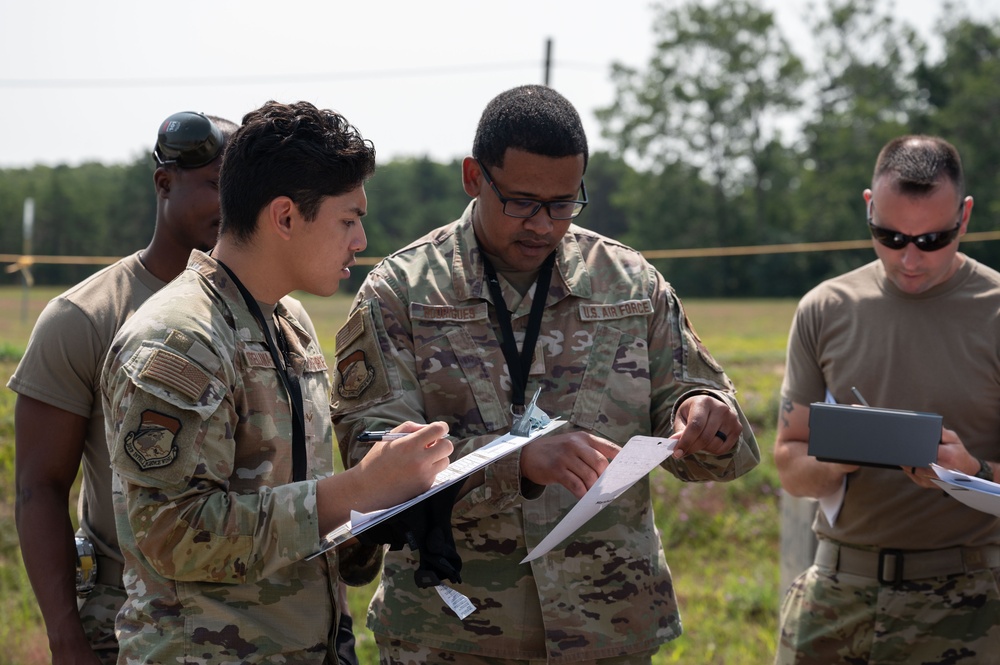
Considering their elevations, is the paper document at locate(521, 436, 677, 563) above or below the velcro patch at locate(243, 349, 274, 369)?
below

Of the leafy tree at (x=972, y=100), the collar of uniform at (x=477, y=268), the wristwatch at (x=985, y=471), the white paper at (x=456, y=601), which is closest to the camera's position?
the white paper at (x=456, y=601)

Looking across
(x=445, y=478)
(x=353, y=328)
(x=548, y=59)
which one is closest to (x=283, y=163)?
(x=353, y=328)

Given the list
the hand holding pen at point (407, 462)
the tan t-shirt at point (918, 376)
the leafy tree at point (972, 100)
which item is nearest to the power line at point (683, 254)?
the tan t-shirt at point (918, 376)

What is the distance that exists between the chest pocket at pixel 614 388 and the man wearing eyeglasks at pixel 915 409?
3.19ft

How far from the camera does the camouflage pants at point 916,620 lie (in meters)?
3.47

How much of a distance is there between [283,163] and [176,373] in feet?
1.72

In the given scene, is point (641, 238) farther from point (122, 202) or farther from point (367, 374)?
point (367, 374)

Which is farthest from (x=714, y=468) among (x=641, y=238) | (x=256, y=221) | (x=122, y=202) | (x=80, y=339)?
(x=641, y=238)

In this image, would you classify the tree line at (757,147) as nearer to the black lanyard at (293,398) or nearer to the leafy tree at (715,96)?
the leafy tree at (715,96)

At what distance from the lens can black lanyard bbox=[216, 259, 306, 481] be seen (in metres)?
2.27

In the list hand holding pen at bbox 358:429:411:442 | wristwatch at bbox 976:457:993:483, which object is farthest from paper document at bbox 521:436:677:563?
wristwatch at bbox 976:457:993:483

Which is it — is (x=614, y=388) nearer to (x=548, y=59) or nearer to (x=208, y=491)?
(x=208, y=491)

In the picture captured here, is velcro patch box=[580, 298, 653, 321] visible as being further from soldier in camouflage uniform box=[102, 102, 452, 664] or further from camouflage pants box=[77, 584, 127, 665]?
camouflage pants box=[77, 584, 127, 665]

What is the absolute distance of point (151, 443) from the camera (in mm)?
1998
